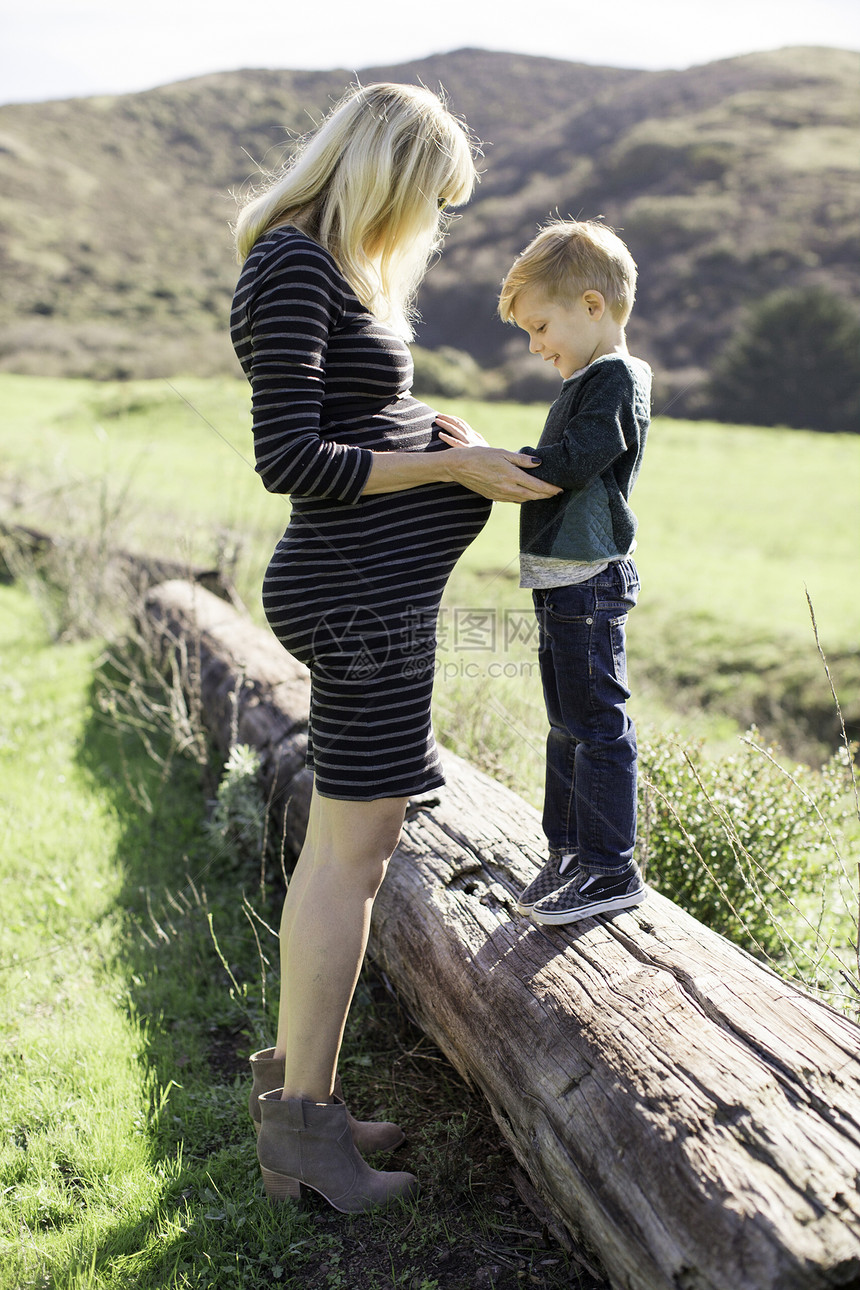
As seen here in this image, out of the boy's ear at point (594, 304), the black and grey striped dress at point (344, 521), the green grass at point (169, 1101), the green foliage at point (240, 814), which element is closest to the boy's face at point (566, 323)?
the boy's ear at point (594, 304)

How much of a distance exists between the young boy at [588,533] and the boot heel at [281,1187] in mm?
838

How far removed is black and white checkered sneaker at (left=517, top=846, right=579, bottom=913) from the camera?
7.51ft

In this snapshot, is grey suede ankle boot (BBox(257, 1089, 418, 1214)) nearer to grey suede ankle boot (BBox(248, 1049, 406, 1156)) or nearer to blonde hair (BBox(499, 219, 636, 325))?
grey suede ankle boot (BBox(248, 1049, 406, 1156))

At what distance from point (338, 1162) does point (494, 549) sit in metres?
10.1

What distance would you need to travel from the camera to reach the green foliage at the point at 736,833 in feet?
10.0

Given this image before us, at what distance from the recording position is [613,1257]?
1.58 meters

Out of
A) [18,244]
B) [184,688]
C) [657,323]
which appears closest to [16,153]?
[18,244]

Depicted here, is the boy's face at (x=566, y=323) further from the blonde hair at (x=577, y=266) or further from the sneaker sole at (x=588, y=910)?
the sneaker sole at (x=588, y=910)

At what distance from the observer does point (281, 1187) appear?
2.07 metres

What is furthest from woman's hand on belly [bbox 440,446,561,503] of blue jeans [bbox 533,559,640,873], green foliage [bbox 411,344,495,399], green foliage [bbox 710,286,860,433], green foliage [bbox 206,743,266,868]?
green foliage [bbox 710,286,860,433]

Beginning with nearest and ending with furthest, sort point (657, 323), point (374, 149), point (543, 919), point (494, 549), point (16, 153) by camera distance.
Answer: point (374, 149), point (543, 919), point (494, 549), point (657, 323), point (16, 153)

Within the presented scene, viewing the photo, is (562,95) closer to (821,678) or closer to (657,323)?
(657,323)

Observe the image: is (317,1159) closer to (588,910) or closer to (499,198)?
(588,910)

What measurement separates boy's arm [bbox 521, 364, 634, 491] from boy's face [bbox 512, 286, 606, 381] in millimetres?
154
